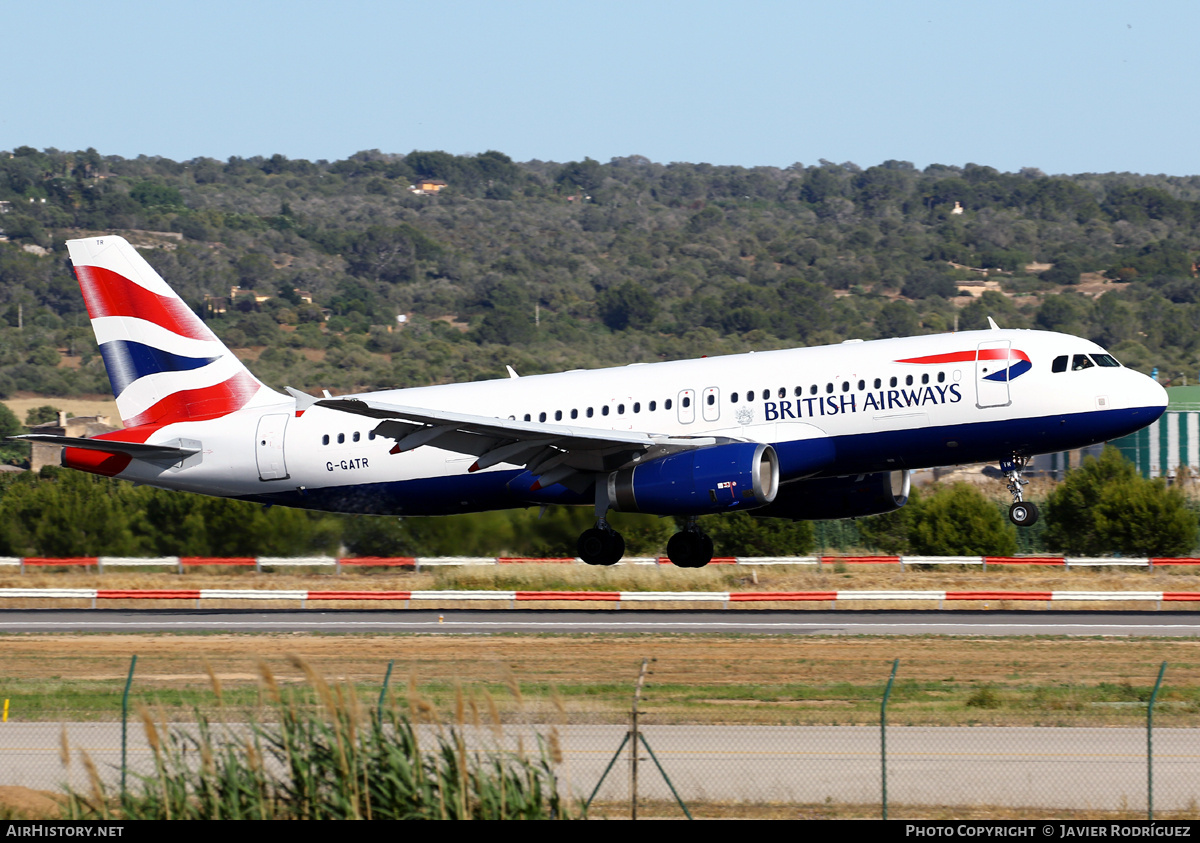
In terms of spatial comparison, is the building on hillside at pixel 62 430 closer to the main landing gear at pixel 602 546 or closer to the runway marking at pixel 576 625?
the runway marking at pixel 576 625

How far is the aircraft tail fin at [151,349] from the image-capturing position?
132 feet

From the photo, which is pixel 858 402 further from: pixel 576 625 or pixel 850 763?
pixel 850 763

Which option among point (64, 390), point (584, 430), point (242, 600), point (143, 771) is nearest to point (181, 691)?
point (143, 771)

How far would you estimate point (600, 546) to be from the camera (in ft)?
118

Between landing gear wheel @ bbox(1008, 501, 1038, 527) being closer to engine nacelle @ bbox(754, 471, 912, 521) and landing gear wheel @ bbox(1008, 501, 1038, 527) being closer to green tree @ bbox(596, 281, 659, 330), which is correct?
engine nacelle @ bbox(754, 471, 912, 521)

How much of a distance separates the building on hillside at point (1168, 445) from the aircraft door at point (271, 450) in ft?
221

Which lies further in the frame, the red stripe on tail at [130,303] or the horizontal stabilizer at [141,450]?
the red stripe on tail at [130,303]

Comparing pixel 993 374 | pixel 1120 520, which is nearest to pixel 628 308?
pixel 1120 520

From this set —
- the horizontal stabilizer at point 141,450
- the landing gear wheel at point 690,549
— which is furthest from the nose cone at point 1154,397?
the horizontal stabilizer at point 141,450

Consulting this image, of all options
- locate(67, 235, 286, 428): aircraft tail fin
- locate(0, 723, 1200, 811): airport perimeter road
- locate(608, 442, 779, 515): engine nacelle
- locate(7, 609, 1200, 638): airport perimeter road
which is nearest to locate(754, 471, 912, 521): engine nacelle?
locate(7, 609, 1200, 638): airport perimeter road

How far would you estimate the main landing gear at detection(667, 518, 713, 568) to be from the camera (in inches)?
1428

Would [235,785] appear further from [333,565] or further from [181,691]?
[333,565]

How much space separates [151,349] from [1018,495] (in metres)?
22.9

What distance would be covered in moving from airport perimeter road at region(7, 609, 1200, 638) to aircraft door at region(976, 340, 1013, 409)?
25.1ft
